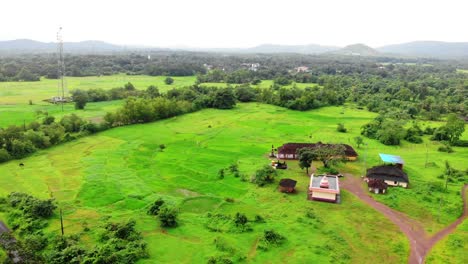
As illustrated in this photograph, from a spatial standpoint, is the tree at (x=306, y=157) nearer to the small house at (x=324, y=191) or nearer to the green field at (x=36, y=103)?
the small house at (x=324, y=191)

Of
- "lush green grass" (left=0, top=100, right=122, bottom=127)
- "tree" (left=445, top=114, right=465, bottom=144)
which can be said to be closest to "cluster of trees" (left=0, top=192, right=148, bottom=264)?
"lush green grass" (left=0, top=100, right=122, bottom=127)

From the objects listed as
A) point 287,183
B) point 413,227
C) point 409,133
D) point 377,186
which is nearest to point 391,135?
point 409,133

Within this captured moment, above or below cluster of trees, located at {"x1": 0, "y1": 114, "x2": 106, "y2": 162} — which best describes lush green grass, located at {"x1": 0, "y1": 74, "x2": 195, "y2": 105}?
above

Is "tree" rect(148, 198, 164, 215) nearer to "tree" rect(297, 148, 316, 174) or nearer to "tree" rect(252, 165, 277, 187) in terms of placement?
"tree" rect(252, 165, 277, 187)

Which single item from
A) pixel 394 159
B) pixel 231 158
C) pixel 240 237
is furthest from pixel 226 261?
pixel 394 159

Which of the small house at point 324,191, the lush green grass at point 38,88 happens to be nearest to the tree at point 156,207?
the small house at point 324,191

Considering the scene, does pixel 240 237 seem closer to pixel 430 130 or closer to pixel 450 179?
pixel 450 179
